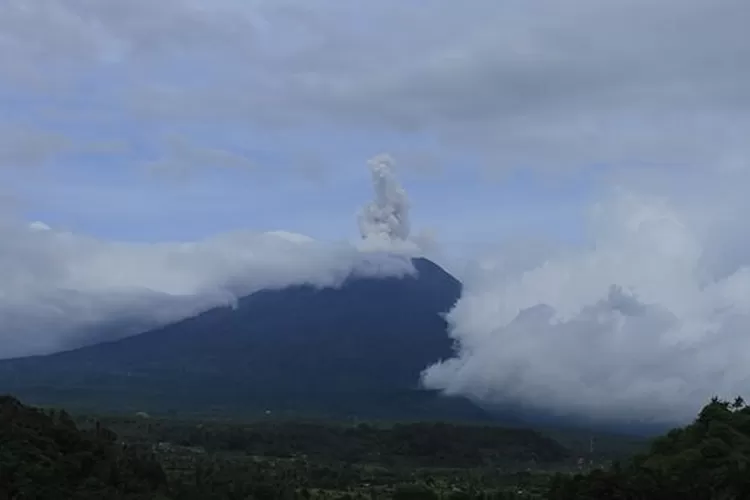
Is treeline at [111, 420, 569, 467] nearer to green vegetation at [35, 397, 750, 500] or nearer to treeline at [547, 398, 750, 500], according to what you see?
green vegetation at [35, 397, 750, 500]

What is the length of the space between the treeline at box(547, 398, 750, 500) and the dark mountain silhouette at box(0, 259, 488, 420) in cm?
8129

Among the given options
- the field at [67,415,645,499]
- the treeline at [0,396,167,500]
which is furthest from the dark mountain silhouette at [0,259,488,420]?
the treeline at [0,396,167,500]

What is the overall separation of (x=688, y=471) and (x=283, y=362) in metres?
119

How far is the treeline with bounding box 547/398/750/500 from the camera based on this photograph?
113ft

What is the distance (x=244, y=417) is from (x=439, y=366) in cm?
5077

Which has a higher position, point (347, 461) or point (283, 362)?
point (283, 362)

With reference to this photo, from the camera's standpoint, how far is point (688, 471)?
123 feet

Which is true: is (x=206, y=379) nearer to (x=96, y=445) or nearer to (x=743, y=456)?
(x=96, y=445)

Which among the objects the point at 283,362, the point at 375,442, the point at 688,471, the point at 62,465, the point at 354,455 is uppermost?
the point at 283,362

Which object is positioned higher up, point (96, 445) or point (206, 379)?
point (206, 379)

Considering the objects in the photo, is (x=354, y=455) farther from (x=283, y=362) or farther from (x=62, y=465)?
(x=283, y=362)

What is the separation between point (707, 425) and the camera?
4347 cm

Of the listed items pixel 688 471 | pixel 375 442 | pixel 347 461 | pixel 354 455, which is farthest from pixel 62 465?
pixel 375 442

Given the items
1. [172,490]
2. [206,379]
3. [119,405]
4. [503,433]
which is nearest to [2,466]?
[172,490]
